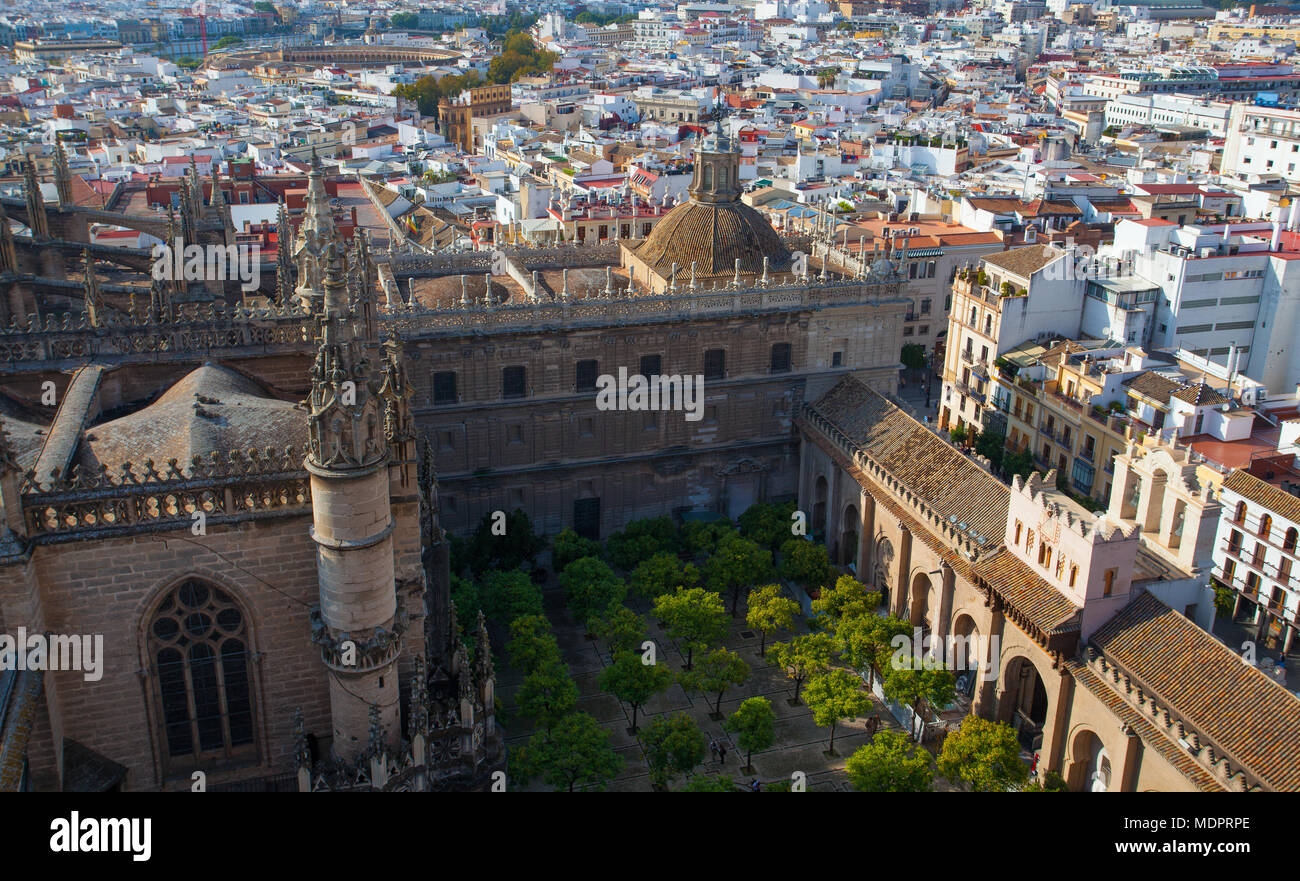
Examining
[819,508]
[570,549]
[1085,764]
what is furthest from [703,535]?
[1085,764]

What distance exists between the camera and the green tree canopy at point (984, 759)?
1245 inches

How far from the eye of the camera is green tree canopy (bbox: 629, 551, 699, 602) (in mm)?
42312

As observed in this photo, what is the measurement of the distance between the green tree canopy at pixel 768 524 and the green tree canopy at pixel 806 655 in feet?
29.0

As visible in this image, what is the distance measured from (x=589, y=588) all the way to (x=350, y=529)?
78.6 feet

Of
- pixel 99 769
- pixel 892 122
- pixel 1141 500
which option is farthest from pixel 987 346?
pixel 892 122

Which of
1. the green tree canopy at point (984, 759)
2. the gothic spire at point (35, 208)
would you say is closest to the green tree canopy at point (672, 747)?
the green tree canopy at point (984, 759)

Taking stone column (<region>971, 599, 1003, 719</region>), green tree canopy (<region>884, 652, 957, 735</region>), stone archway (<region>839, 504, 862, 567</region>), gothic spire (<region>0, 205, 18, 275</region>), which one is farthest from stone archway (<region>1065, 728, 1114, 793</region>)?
gothic spire (<region>0, 205, 18, 275</region>)

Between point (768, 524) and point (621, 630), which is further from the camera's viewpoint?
point (768, 524)

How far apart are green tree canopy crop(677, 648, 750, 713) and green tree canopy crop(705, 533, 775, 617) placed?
5775 mm

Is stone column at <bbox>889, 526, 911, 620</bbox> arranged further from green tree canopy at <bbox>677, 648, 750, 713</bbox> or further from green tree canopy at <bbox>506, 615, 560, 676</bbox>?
green tree canopy at <bbox>506, 615, 560, 676</bbox>

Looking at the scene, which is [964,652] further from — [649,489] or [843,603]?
[649,489]

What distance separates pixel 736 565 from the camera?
141 feet

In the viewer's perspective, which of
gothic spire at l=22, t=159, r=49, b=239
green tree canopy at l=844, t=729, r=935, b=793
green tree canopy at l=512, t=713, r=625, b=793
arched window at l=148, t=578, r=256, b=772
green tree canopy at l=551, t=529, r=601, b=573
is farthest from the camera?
green tree canopy at l=551, t=529, r=601, b=573

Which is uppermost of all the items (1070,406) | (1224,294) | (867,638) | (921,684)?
(1224,294)
